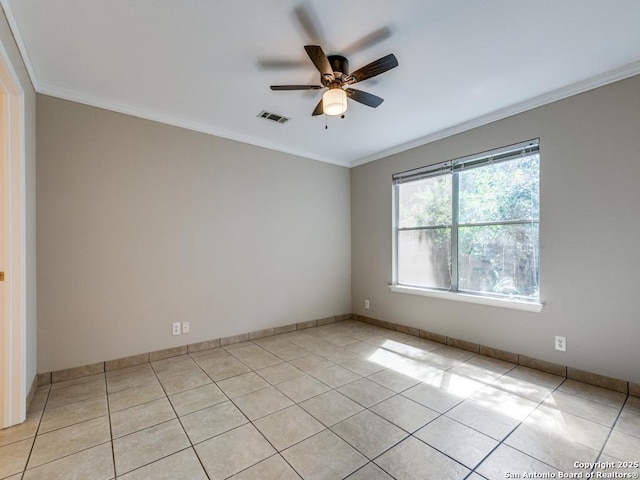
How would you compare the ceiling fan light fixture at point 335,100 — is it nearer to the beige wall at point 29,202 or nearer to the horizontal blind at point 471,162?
the horizontal blind at point 471,162

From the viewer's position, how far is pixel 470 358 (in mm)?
3133

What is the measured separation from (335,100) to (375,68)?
0.34 metres

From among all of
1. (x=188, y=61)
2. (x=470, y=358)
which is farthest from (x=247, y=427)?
(x=188, y=61)

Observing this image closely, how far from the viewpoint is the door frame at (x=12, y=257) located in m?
1.91

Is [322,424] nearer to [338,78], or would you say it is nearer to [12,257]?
[12,257]

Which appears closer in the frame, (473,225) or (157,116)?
(157,116)

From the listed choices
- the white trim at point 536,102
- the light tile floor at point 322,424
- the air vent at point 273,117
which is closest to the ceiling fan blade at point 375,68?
the air vent at point 273,117

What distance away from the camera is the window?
2.96 m

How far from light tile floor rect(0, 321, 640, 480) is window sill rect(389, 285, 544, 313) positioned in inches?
23.3

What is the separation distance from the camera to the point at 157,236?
309cm

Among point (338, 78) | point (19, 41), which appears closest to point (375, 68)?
point (338, 78)

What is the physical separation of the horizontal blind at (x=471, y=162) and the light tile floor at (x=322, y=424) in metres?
2.12

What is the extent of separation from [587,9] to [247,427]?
3.32 meters

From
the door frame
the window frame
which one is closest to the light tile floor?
the door frame
